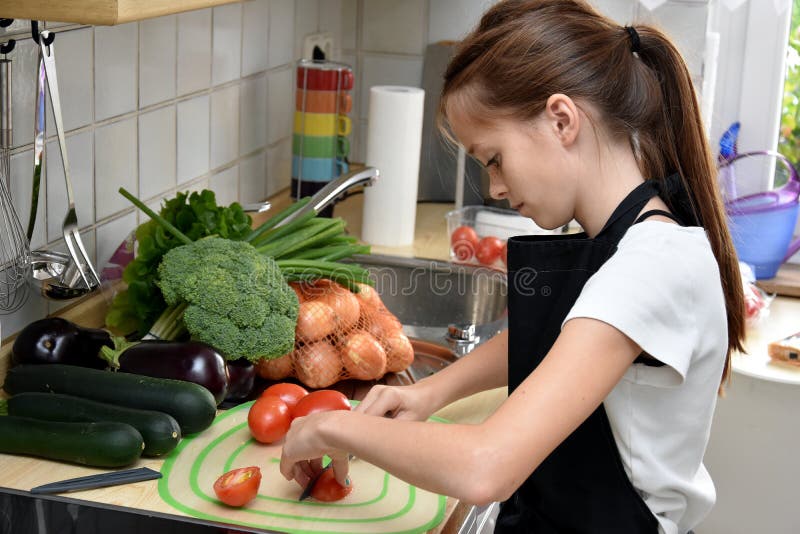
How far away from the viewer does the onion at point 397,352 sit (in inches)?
57.1

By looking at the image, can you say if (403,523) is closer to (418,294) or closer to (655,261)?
(655,261)

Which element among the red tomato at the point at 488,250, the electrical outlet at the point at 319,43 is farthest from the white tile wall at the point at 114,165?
the electrical outlet at the point at 319,43

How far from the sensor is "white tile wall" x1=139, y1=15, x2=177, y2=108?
1.55m

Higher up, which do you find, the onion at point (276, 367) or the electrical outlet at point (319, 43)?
the electrical outlet at point (319, 43)

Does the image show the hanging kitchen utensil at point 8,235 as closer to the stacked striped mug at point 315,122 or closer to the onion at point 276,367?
the onion at point 276,367

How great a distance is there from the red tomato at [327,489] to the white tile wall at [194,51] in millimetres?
851

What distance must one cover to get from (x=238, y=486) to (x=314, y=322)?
0.40 metres

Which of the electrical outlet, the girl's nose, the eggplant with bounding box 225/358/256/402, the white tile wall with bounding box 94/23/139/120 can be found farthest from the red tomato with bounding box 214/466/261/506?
the electrical outlet

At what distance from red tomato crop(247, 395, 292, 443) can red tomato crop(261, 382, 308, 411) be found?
0.09ft

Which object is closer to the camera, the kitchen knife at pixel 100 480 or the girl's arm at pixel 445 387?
the kitchen knife at pixel 100 480

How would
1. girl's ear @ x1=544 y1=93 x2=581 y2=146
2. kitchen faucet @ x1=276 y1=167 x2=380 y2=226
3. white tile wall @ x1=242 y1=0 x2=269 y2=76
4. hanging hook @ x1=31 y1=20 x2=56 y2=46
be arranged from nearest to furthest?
girl's ear @ x1=544 y1=93 x2=581 y2=146, hanging hook @ x1=31 y1=20 x2=56 y2=46, kitchen faucet @ x1=276 y1=167 x2=380 y2=226, white tile wall @ x1=242 y1=0 x2=269 y2=76

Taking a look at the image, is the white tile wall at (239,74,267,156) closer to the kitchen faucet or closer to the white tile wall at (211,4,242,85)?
the white tile wall at (211,4,242,85)

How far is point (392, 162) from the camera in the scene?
6.83ft

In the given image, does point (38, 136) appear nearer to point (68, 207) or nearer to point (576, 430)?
point (68, 207)
